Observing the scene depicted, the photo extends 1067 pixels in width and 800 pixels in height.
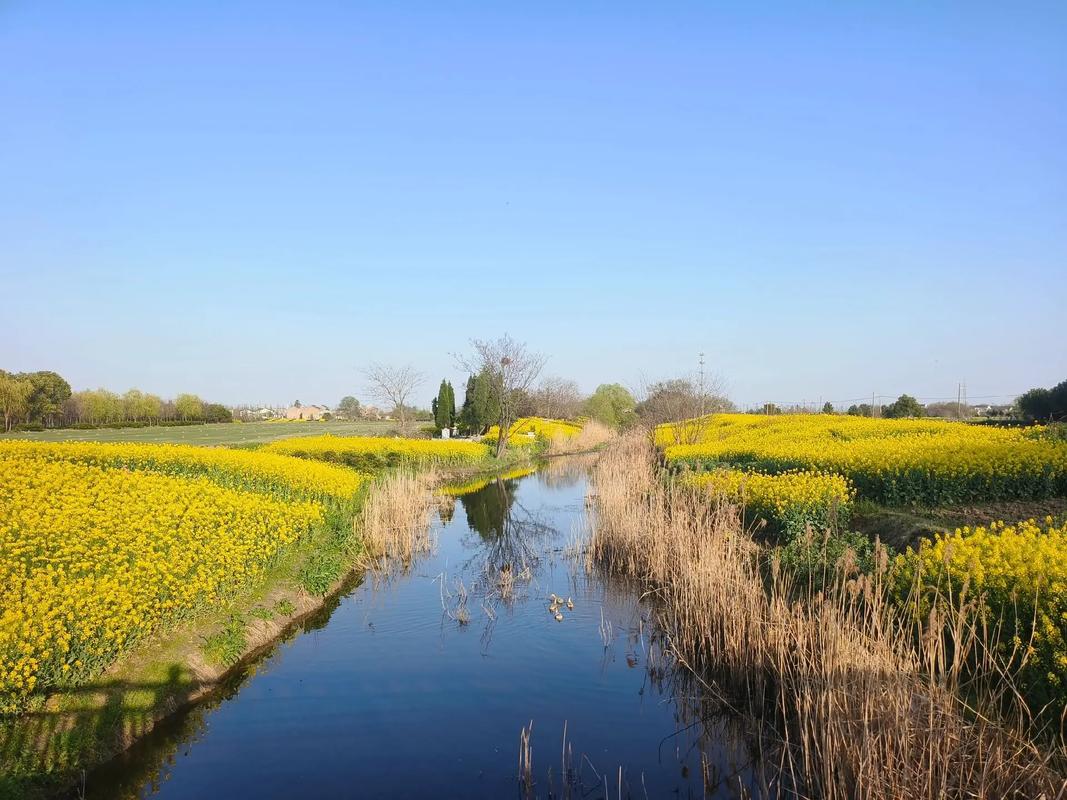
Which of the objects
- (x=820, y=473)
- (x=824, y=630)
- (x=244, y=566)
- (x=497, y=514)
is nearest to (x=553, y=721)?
(x=824, y=630)

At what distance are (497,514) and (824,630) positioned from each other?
1587cm

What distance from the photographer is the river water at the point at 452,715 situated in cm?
644

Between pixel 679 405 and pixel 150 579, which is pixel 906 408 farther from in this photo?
pixel 150 579

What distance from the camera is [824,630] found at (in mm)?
6180

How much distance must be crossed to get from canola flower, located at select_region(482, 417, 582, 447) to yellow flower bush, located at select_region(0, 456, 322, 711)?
27.9 metres

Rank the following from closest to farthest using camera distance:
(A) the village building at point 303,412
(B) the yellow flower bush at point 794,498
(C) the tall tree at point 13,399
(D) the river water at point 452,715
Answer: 1. (D) the river water at point 452,715
2. (B) the yellow flower bush at point 794,498
3. (C) the tall tree at point 13,399
4. (A) the village building at point 303,412

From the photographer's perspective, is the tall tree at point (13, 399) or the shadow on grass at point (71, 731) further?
the tall tree at point (13, 399)

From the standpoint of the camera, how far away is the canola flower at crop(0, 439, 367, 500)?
50.1ft

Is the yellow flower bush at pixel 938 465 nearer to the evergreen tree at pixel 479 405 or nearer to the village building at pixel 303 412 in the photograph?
the evergreen tree at pixel 479 405

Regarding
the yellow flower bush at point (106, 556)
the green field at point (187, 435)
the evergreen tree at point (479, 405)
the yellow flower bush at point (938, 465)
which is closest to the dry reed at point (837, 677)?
the yellow flower bush at point (938, 465)

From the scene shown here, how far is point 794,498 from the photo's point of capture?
1136 cm

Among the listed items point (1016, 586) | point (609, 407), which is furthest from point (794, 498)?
point (609, 407)

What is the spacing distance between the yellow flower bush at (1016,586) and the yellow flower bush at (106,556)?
23.7 feet

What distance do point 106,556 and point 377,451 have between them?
19.6 metres
